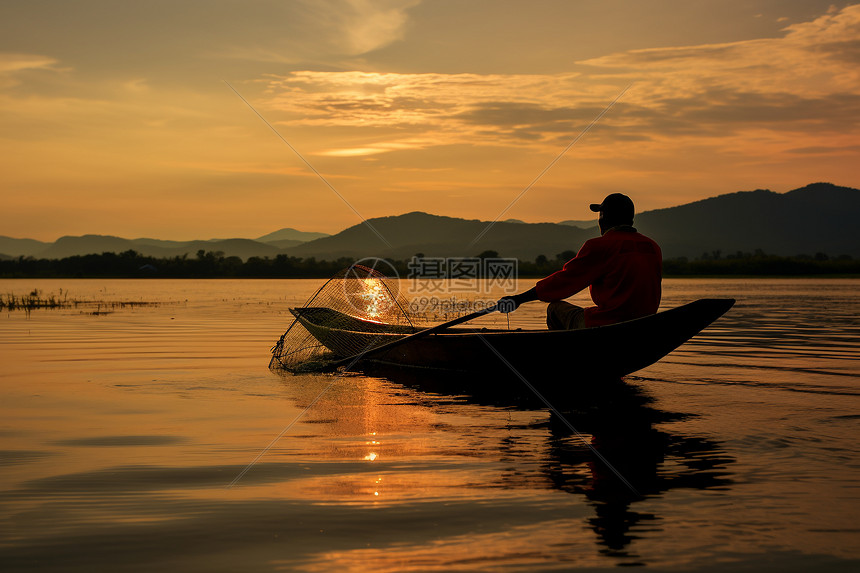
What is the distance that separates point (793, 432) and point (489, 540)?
13.1ft

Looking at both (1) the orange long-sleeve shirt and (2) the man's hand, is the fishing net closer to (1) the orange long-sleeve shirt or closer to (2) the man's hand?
(2) the man's hand

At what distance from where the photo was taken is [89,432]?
700cm

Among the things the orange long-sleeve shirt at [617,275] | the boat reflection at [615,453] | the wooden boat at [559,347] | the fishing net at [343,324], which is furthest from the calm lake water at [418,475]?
the fishing net at [343,324]

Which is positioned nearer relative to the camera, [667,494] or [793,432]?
[667,494]

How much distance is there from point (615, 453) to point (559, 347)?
282 cm

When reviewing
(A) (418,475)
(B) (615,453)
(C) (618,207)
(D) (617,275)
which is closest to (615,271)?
(D) (617,275)

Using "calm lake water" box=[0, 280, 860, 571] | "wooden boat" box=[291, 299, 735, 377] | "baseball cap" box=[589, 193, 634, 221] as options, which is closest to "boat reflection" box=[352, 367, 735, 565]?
"calm lake water" box=[0, 280, 860, 571]

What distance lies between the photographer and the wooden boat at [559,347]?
25.6 ft

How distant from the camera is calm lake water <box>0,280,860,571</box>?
388cm

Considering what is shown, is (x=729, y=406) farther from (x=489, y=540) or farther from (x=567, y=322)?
(x=489, y=540)

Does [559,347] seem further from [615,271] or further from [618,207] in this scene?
[618,207]

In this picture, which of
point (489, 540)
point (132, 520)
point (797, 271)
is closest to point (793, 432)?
point (489, 540)

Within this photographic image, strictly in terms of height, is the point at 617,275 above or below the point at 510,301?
above

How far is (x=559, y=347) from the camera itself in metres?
8.78
